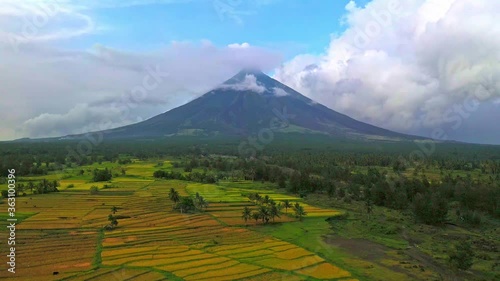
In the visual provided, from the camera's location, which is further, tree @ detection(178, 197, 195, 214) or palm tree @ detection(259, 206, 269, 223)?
tree @ detection(178, 197, 195, 214)

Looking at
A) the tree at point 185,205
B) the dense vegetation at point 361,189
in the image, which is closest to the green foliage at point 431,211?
the dense vegetation at point 361,189

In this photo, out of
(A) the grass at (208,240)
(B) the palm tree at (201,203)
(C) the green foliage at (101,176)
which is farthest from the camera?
(C) the green foliage at (101,176)

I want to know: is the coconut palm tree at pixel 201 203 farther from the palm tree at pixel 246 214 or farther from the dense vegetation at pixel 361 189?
the palm tree at pixel 246 214

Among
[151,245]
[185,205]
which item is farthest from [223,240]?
[185,205]

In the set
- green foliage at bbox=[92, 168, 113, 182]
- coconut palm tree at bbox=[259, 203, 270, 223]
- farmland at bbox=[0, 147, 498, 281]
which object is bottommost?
farmland at bbox=[0, 147, 498, 281]

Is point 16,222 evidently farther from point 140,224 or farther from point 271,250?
point 271,250

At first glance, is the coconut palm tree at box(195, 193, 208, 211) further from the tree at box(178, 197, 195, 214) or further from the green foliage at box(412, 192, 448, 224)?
the green foliage at box(412, 192, 448, 224)

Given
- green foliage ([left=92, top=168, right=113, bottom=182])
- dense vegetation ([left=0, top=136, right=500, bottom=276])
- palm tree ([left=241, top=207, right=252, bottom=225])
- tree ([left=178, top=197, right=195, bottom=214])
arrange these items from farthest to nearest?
green foliage ([left=92, top=168, right=113, bottom=182]), tree ([left=178, top=197, right=195, bottom=214]), dense vegetation ([left=0, top=136, right=500, bottom=276]), palm tree ([left=241, top=207, right=252, bottom=225])

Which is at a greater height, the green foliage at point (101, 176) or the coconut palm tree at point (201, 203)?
the green foliage at point (101, 176)

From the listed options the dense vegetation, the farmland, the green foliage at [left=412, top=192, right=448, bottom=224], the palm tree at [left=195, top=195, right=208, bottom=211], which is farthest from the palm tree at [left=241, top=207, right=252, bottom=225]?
the green foliage at [left=412, top=192, right=448, bottom=224]
